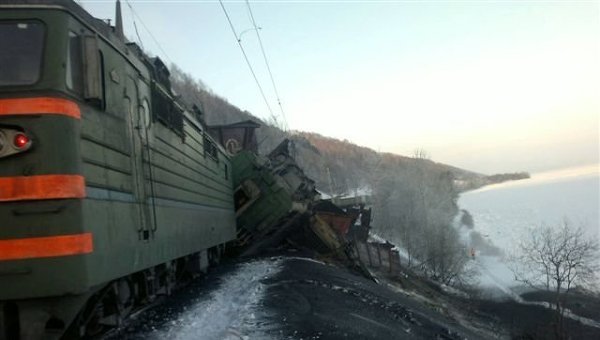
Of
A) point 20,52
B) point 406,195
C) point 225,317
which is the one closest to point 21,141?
point 20,52

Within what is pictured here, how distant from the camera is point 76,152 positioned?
5246 millimetres

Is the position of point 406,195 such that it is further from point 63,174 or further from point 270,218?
point 63,174

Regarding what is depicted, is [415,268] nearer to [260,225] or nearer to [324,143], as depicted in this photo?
[260,225]

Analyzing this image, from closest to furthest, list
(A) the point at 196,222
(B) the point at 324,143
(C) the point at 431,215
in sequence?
(A) the point at 196,222
(C) the point at 431,215
(B) the point at 324,143

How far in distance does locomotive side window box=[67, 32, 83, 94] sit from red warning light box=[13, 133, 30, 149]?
611mm

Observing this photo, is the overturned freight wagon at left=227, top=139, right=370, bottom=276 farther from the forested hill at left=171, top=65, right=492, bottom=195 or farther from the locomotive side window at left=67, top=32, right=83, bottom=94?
the forested hill at left=171, top=65, right=492, bottom=195

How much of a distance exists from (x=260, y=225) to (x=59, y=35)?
1533 cm

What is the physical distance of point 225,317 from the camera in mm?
8688

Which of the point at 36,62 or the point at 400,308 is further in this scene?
the point at 400,308

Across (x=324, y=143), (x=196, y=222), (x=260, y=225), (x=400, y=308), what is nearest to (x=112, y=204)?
(x=196, y=222)

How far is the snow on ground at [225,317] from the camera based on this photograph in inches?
295

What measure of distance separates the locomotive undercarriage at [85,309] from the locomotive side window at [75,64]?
188 centimetres

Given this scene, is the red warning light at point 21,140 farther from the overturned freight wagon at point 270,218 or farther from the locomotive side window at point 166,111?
the overturned freight wagon at point 270,218

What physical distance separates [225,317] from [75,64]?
449 cm
